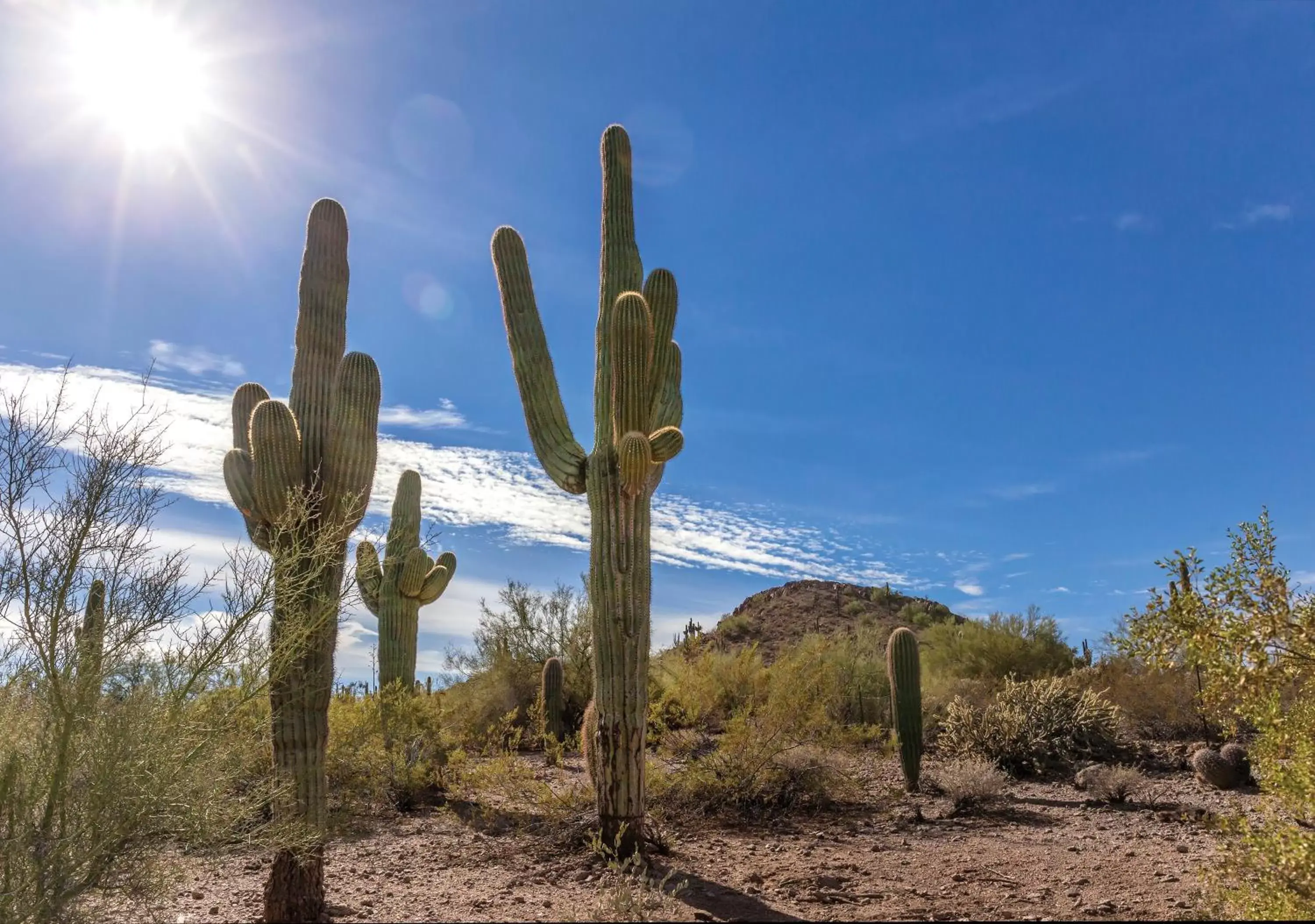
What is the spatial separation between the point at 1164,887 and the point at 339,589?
695cm

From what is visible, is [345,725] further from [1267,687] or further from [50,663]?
[1267,687]

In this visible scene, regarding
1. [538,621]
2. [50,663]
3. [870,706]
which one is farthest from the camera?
[538,621]

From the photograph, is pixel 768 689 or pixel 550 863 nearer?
pixel 550 863

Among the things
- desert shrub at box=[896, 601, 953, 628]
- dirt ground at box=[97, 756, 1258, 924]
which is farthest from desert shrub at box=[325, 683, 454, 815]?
desert shrub at box=[896, 601, 953, 628]

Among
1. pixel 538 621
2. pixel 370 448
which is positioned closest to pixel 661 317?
pixel 370 448

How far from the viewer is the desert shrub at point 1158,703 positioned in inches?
565

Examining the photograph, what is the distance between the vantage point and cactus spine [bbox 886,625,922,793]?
1127cm

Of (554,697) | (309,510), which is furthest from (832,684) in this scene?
(309,510)

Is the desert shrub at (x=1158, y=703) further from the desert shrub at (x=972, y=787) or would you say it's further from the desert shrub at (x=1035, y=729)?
the desert shrub at (x=972, y=787)

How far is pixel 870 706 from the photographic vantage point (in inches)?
650

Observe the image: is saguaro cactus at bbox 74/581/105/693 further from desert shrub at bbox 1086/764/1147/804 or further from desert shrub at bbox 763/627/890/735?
desert shrub at bbox 1086/764/1147/804

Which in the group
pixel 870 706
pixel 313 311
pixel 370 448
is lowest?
pixel 870 706

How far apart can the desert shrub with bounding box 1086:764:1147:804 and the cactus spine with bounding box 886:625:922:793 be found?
2035mm

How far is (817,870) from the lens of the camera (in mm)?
7480
